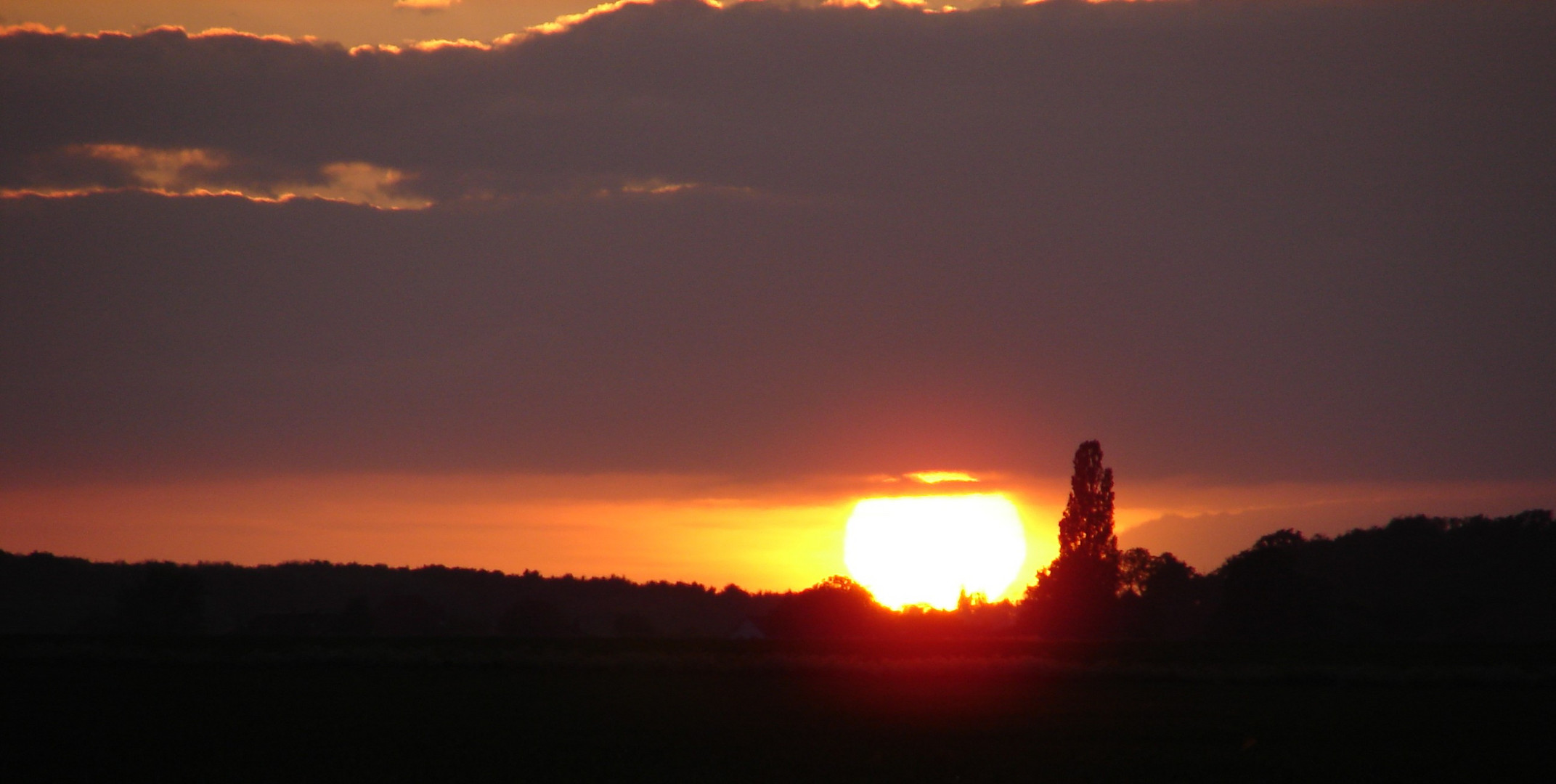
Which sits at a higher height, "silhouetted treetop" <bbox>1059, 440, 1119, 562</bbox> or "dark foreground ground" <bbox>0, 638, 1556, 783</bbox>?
"silhouetted treetop" <bbox>1059, 440, 1119, 562</bbox>

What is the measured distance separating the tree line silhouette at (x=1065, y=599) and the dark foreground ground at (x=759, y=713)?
54.0ft

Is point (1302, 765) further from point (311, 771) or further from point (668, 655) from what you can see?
point (668, 655)

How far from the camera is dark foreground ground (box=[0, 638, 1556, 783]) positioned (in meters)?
22.5

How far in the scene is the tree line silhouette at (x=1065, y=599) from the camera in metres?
79.0

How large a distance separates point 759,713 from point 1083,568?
50.1m

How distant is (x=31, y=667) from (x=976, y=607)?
133m

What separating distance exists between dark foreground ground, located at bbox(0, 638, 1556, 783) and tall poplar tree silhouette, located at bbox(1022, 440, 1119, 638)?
1944 centimetres

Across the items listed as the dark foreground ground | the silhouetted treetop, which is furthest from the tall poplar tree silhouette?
the dark foreground ground

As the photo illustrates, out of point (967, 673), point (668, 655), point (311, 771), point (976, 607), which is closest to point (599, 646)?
point (668, 655)

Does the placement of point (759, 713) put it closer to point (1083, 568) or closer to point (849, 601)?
point (1083, 568)

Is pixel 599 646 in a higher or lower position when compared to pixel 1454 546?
lower

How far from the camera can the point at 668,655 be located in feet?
171

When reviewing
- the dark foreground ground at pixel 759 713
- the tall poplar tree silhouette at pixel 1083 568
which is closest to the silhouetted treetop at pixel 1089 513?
the tall poplar tree silhouette at pixel 1083 568

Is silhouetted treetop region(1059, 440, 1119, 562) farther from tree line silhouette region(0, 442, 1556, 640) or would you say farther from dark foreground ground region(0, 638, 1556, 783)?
dark foreground ground region(0, 638, 1556, 783)
